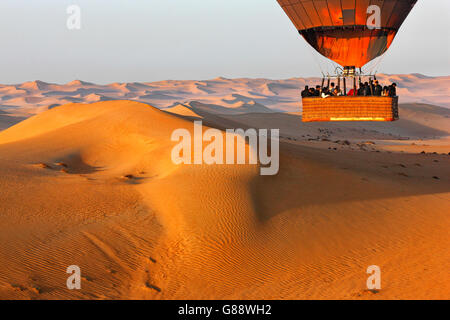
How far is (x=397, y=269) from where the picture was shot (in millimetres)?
11117

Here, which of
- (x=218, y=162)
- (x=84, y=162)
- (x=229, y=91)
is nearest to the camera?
(x=218, y=162)

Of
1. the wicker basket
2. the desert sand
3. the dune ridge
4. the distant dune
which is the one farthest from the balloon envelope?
the distant dune

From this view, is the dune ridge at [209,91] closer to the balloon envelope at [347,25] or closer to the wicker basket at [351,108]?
the balloon envelope at [347,25]

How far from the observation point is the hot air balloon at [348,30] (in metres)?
19.0

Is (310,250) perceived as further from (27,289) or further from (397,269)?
(27,289)

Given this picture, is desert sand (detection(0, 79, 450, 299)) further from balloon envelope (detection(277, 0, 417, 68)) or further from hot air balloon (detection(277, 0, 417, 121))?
balloon envelope (detection(277, 0, 417, 68))

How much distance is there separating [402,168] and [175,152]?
9.38 m

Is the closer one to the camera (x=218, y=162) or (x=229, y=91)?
(x=218, y=162)

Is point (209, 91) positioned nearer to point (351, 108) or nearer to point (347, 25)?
point (347, 25)

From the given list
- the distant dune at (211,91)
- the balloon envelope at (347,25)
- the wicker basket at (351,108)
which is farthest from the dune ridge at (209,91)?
the wicker basket at (351,108)

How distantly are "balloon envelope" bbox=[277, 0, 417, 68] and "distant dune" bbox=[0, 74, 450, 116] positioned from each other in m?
118

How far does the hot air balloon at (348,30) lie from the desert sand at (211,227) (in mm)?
2169

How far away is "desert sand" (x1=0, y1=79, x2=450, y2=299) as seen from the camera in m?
10.3

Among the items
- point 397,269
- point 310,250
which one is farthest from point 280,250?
point 397,269
